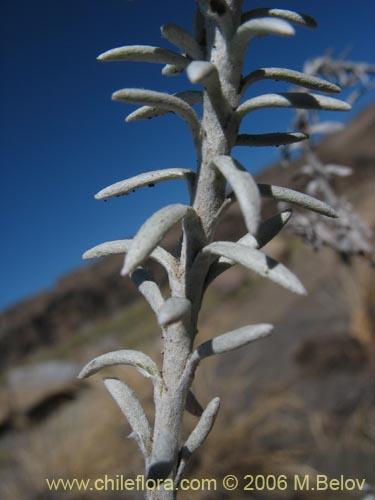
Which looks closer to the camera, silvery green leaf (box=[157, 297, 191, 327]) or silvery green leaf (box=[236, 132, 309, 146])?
silvery green leaf (box=[157, 297, 191, 327])

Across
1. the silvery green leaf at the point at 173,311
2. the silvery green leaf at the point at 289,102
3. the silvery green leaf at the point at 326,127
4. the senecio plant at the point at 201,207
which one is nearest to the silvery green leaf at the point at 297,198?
the senecio plant at the point at 201,207

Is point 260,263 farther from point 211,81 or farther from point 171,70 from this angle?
point 171,70

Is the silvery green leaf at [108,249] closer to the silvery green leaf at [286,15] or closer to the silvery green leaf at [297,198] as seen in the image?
the silvery green leaf at [297,198]

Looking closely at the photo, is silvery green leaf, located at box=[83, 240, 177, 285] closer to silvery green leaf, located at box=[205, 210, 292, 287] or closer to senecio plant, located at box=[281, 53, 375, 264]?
silvery green leaf, located at box=[205, 210, 292, 287]

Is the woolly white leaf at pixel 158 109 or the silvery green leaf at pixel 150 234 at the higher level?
the woolly white leaf at pixel 158 109

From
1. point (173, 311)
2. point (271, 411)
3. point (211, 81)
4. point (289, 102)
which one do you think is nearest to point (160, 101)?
point (211, 81)

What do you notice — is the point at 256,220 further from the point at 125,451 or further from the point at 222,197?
the point at 125,451

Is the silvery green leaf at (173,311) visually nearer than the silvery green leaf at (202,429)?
Yes

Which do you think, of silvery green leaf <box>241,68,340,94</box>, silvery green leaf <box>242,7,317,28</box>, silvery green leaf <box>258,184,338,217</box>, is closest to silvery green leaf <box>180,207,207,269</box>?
silvery green leaf <box>258,184,338,217</box>
